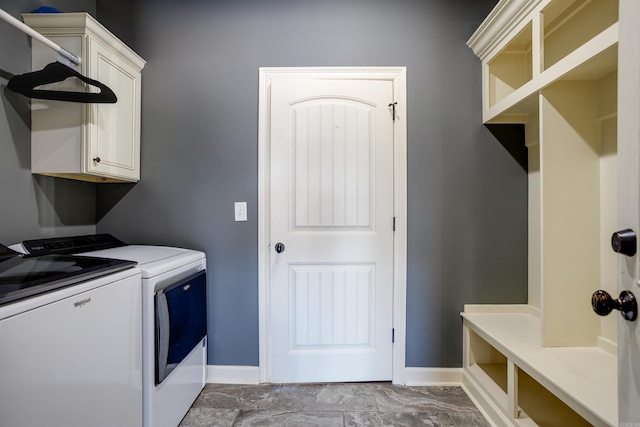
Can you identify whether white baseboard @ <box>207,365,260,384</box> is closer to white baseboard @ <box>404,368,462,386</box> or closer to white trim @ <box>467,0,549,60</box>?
white baseboard @ <box>404,368,462,386</box>

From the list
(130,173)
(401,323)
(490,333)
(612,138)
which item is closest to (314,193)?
(401,323)

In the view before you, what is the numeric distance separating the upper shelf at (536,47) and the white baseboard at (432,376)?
1715 millimetres

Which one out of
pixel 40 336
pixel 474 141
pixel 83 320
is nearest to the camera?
pixel 40 336

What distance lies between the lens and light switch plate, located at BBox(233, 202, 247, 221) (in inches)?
69.8

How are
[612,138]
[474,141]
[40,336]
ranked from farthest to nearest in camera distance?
[474,141] → [612,138] → [40,336]

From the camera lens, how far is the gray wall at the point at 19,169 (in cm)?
126

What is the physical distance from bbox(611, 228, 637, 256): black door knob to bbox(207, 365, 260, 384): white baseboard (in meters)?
1.88

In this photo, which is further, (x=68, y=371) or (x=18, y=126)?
(x=18, y=126)

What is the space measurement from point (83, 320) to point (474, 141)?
2244 millimetres

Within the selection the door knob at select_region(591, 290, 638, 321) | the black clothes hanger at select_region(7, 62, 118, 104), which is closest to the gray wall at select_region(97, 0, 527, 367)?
the black clothes hanger at select_region(7, 62, 118, 104)

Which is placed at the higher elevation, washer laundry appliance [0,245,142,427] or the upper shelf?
the upper shelf

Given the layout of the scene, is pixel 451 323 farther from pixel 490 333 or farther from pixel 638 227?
pixel 638 227

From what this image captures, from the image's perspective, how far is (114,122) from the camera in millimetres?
1530

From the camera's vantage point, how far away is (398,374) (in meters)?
1.74
